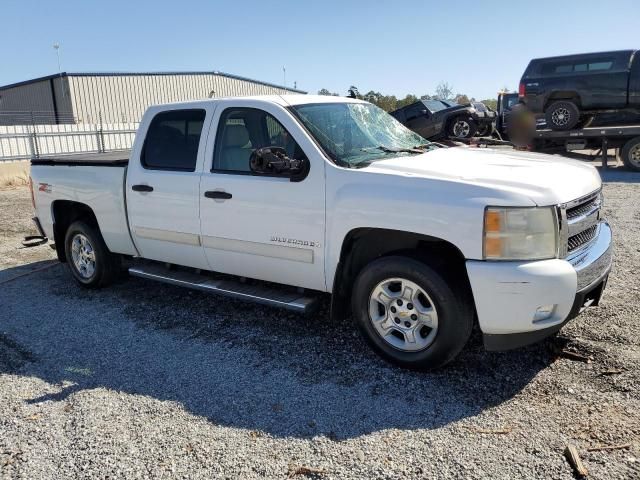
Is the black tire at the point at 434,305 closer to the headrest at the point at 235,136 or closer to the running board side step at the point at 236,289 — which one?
the running board side step at the point at 236,289

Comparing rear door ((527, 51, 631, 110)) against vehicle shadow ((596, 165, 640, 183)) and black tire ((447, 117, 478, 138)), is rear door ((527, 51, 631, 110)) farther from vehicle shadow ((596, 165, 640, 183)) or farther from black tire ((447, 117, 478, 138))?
black tire ((447, 117, 478, 138))

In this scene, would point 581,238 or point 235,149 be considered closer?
point 581,238

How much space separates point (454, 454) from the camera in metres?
3.02

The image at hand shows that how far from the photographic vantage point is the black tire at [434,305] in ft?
12.1

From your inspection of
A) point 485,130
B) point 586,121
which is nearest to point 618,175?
point 586,121

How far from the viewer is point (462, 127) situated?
743 inches

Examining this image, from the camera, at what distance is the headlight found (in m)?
3.42

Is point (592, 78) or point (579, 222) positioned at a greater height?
point (592, 78)

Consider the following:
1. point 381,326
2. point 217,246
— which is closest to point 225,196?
point 217,246

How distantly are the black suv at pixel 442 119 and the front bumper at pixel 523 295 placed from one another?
15517 mm

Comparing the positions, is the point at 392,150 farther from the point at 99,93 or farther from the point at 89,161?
the point at 99,93

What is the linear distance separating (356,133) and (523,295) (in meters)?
2.02

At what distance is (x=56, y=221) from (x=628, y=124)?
15.5m

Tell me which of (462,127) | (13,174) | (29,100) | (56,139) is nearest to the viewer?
(13,174)
